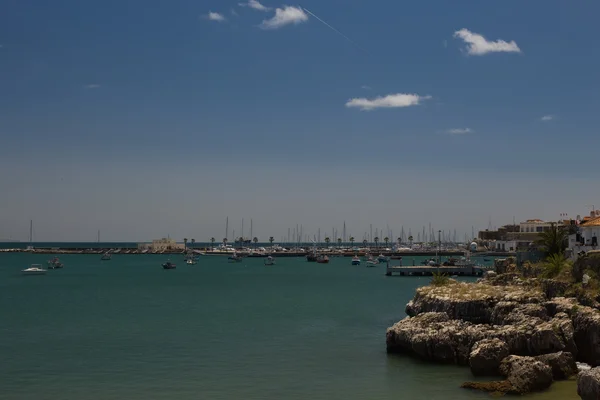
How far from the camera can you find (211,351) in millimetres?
53500

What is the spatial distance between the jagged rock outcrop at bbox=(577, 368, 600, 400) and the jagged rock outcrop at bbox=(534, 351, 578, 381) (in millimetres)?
7465

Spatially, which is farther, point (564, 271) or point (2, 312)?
point (2, 312)

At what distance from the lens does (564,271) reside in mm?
61500

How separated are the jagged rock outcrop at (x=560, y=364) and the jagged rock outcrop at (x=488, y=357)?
2259mm

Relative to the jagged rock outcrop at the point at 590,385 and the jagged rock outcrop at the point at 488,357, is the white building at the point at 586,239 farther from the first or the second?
the jagged rock outcrop at the point at 590,385

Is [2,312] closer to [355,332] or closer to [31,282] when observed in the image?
[355,332]

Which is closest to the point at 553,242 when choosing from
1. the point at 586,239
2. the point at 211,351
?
the point at 586,239

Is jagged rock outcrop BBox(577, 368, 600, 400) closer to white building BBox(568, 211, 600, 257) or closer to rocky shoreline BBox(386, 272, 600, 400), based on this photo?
rocky shoreline BBox(386, 272, 600, 400)

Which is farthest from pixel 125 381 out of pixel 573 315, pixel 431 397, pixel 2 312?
pixel 2 312

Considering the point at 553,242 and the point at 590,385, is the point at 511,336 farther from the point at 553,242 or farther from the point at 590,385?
the point at 553,242

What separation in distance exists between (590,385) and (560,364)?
9.23 meters

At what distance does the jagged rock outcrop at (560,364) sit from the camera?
41.3 meters

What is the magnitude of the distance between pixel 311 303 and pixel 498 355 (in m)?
52.6

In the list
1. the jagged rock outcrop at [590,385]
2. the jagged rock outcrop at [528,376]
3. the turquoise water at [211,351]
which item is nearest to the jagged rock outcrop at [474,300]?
the turquoise water at [211,351]
